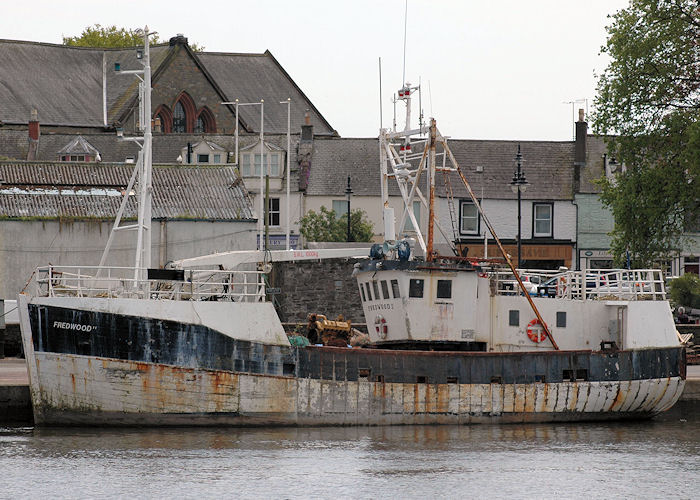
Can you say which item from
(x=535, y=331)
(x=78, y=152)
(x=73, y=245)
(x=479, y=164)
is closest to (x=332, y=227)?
(x=479, y=164)

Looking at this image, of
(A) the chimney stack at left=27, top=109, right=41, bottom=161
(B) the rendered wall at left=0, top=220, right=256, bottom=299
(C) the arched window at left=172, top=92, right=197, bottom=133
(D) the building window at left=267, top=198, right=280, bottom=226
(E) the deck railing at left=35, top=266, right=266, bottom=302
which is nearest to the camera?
(E) the deck railing at left=35, top=266, right=266, bottom=302

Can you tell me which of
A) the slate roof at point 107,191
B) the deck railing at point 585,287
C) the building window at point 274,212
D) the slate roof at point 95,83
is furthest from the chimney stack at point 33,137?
the deck railing at point 585,287

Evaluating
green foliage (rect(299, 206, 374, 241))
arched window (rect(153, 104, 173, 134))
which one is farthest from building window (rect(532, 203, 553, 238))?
arched window (rect(153, 104, 173, 134))

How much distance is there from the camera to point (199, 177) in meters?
50.0

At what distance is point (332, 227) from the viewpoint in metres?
64.6

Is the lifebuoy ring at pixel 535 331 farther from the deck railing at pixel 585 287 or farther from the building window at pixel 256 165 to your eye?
the building window at pixel 256 165

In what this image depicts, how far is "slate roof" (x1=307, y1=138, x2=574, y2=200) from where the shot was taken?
224ft

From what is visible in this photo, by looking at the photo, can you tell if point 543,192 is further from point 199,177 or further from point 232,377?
point 232,377

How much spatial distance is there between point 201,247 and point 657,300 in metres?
18.2

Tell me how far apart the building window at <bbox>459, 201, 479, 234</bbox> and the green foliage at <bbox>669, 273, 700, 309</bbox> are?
1847 centimetres

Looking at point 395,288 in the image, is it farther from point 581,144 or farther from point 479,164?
point 581,144

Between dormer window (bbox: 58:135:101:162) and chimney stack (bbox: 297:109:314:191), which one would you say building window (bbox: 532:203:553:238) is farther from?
dormer window (bbox: 58:135:101:162)

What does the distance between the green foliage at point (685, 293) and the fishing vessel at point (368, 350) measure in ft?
46.6

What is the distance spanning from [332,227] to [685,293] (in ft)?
66.1
